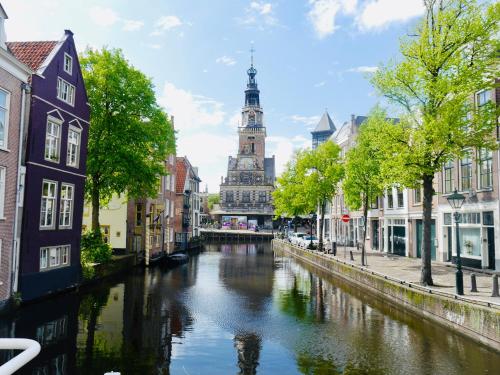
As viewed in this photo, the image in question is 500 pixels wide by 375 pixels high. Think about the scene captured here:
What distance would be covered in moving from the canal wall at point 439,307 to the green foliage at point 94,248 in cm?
1766

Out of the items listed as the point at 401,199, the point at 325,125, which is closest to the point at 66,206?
the point at 401,199

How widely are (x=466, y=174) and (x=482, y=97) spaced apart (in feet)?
16.4

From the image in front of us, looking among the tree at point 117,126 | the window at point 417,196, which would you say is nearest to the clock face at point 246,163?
the window at point 417,196

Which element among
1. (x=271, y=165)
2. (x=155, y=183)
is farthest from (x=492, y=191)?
(x=271, y=165)

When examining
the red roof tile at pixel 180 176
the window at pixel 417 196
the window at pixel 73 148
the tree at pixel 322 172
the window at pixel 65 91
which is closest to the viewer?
the window at pixel 65 91

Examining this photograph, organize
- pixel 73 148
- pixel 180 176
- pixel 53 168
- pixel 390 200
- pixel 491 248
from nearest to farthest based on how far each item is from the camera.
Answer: pixel 53 168
pixel 491 248
pixel 73 148
pixel 390 200
pixel 180 176

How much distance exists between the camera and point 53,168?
21.1 meters

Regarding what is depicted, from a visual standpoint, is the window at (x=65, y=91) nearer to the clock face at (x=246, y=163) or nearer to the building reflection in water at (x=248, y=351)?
the building reflection in water at (x=248, y=351)

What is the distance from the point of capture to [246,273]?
3512cm

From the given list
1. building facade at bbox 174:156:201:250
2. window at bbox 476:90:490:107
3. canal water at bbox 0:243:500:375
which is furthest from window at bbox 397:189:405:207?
building facade at bbox 174:156:201:250

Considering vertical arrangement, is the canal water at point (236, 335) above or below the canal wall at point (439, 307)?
below

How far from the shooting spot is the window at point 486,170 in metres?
23.2

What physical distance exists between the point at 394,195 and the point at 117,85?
26.7 m

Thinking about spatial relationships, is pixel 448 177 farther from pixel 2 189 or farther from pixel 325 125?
pixel 325 125
